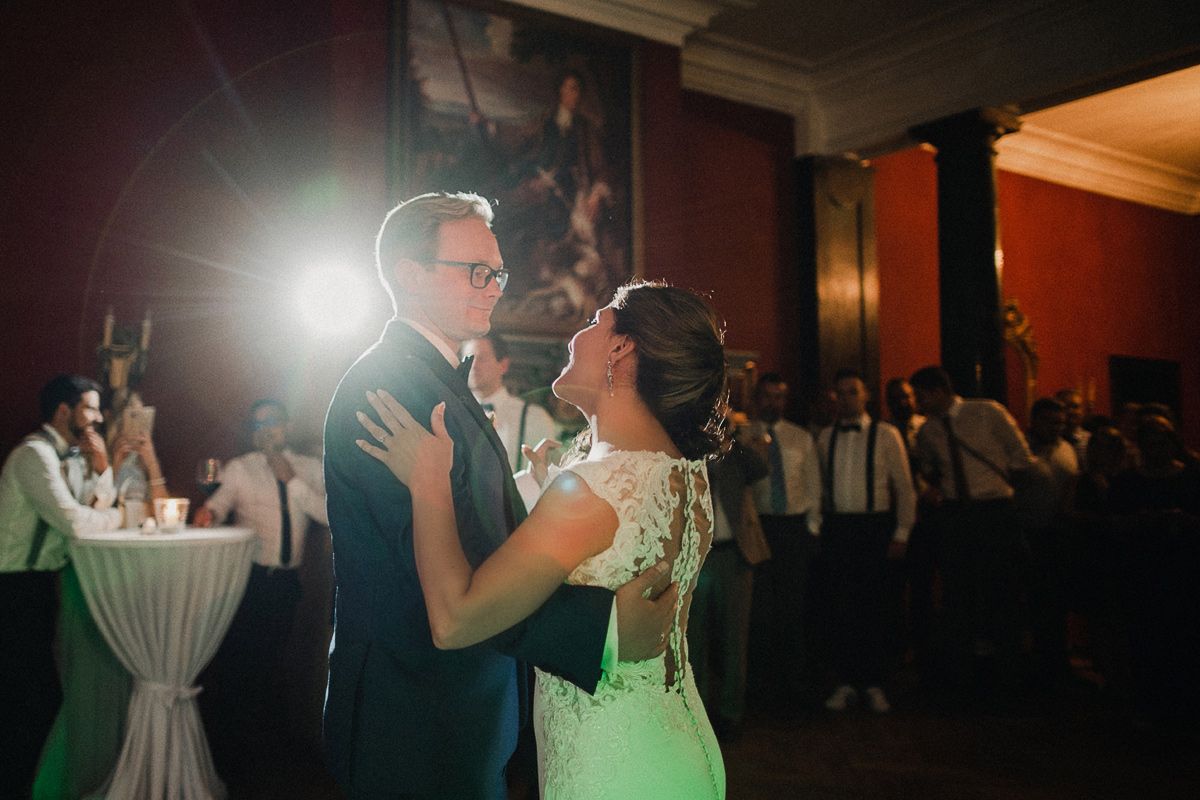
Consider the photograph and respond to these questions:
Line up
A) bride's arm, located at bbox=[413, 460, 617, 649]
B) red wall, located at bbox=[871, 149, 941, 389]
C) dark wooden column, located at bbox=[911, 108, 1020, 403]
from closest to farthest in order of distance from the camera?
bride's arm, located at bbox=[413, 460, 617, 649]
dark wooden column, located at bbox=[911, 108, 1020, 403]
red wall, located at bbox=[871, 149, 941, 389]

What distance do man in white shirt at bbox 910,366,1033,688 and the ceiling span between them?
2.47m

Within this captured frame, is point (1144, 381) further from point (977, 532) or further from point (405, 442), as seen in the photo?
point (405, 442)

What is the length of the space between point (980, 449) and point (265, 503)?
3703 millimetres

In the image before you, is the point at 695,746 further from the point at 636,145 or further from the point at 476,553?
the point at 636,145

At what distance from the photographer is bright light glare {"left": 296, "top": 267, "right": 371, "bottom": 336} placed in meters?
4.91

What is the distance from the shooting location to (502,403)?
180 inches

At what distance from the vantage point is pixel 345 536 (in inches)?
61.3

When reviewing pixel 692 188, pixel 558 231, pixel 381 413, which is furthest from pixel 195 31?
pixel 381 413

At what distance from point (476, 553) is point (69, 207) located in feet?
13.9

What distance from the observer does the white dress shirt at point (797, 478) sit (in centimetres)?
516

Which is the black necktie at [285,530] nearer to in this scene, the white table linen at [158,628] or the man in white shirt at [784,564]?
the white table linen at [158,628]

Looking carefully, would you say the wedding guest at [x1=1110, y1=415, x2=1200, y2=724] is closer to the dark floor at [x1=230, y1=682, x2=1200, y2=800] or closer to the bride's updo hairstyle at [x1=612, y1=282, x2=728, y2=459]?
the dark floor at [x1=230, y1=682, x2=1200, y2=800]

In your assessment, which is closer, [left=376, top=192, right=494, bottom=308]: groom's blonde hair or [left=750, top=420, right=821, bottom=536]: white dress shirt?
[left=376, top=192, right=494, bottom=308]: groom's blonde hair

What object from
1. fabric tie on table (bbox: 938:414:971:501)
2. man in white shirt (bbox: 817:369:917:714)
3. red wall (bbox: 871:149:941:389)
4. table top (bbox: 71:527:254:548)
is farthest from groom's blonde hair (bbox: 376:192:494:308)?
red wall (bbox: 871:149:941:389)
